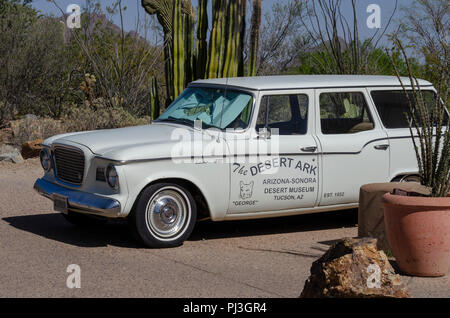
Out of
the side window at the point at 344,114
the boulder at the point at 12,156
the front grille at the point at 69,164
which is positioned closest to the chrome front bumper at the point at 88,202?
the front grille at the point at 69,164

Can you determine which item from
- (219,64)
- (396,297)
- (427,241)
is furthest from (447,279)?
(219,64)

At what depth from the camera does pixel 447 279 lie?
21.2 ft

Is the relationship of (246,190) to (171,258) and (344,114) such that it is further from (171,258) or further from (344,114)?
(344,114)

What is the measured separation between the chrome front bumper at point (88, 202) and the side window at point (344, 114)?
8.46 feet

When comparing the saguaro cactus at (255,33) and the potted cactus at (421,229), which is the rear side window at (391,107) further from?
the saguaro cactus at (255,33)

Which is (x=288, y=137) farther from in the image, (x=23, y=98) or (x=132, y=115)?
(x=23, y=98)

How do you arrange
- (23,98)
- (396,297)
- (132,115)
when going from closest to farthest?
1. (396,297)
2. (132,115)
3. (23,98)

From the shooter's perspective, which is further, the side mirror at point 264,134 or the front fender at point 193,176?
the side mirror at point 264,134

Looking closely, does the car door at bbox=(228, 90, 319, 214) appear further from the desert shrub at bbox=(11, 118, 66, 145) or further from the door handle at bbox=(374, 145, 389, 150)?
the desert shrub at bbox=(11, 118, 66, 145)

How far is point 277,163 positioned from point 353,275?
2.89 m

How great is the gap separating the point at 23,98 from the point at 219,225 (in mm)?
11945

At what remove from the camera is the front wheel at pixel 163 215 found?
23.9 feet

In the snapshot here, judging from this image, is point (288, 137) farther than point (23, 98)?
No

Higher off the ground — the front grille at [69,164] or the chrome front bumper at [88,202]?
the front grille at [69,164]
